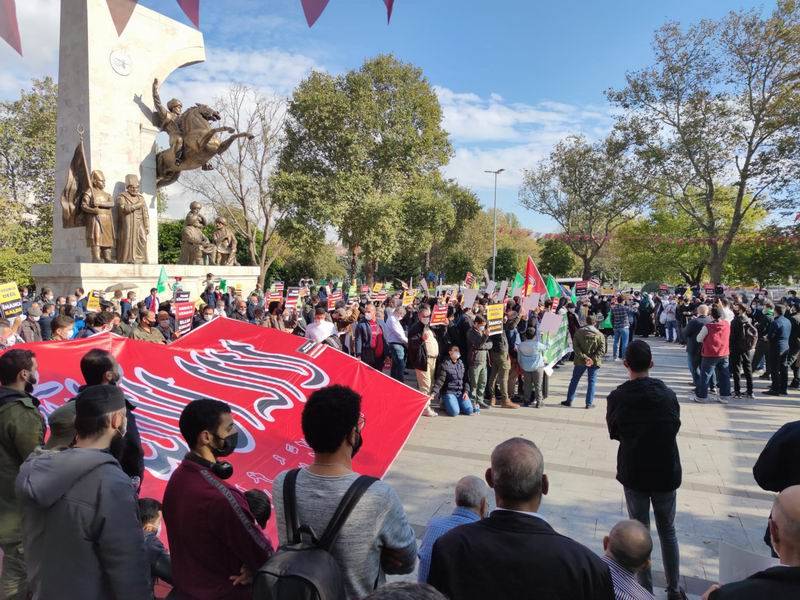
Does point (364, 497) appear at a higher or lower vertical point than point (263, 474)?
higher

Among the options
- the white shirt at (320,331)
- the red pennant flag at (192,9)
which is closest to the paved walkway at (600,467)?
the white shirt at (320,331)

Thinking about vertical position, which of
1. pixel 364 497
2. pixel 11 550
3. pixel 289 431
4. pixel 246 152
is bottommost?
pixel 11 550

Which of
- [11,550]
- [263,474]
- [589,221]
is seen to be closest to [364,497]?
[263,474]

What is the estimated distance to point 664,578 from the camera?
4.16 metres

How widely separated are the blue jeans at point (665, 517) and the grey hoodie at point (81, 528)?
3278 mm

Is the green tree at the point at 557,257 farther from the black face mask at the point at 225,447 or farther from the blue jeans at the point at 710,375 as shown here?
the black face mask at the point at 225,447

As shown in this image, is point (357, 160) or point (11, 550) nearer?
point (11, 550)

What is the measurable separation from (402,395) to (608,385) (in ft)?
26.3

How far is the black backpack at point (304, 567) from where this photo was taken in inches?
61.9

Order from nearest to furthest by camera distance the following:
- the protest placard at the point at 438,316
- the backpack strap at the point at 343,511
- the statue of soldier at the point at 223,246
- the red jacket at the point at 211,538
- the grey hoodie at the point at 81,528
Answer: the backpack strap at the point at 343,511, the red jacket at the point at 211,538, the grey hoodie at the point at 81,528, the protest placard at the point at 438,316, the statue of soldier at the point at 223,246

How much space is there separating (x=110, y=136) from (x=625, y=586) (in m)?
18.3

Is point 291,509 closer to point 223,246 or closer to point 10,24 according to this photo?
point 10,24

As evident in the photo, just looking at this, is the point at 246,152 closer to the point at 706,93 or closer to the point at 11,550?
the point at 706,93

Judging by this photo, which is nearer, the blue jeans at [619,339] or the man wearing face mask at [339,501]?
the man wearing face mask at [339,501]
